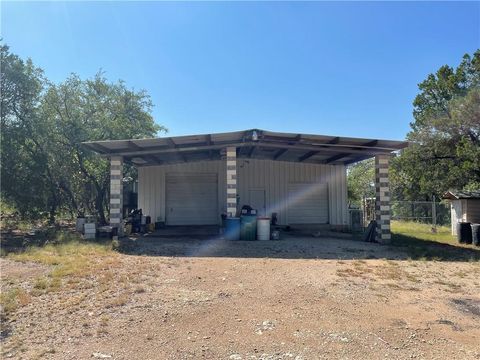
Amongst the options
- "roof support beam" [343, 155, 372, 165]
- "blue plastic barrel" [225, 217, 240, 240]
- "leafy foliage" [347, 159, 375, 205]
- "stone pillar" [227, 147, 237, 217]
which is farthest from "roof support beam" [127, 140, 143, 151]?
"leafy foliage" [347, 159, 375, 205]

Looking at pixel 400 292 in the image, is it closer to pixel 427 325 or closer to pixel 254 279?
pixel 427 325

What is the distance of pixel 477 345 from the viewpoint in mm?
3975

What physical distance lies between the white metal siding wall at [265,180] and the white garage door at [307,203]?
0.24 meters

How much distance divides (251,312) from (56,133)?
50.9ft

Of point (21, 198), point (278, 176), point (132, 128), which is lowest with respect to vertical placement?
point (21, 198)

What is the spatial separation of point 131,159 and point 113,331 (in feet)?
37.7

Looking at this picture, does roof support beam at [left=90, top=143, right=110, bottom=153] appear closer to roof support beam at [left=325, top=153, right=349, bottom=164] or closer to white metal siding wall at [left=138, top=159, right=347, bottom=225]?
white metal siding wall at [left=138, top=159, right=347, bottom=225]

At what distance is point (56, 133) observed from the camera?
56.3 feet

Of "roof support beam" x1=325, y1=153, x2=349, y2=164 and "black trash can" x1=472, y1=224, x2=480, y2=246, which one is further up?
"roof support beam" x1=325, y1=153, x2=349, y2=164

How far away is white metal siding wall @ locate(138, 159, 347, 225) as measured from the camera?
55.6ft

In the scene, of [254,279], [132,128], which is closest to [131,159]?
[132,128]

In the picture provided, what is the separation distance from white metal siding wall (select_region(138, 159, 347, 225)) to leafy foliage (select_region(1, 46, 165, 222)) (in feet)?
10.7

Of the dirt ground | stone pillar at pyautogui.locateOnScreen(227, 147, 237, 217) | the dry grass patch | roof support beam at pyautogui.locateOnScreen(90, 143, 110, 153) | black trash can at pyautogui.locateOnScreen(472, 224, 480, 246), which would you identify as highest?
roof support beam at pyautogui.locateOnScreen(90, 143, 110, 153)

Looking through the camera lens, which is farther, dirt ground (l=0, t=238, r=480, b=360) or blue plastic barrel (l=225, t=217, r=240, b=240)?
blue plastic barrel (l=225, t=217, r=240, b=240)
